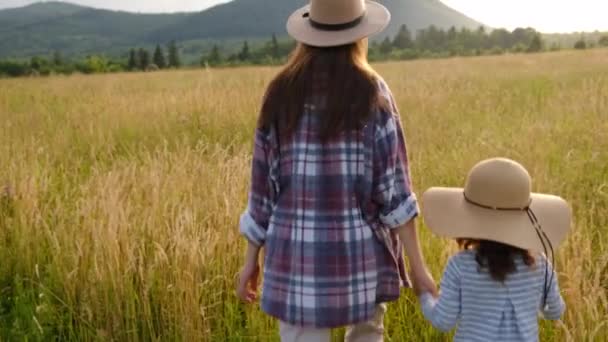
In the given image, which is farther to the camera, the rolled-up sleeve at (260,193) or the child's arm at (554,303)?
the rolled-up sleeve at (260,193)

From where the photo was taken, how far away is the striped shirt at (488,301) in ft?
5.95

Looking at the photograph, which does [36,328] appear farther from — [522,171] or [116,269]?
[522,171]

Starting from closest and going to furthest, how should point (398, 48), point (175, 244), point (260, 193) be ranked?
point (260, 193) → point (175, 244) → point (398, 48)

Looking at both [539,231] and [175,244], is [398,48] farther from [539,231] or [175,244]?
[539,231]

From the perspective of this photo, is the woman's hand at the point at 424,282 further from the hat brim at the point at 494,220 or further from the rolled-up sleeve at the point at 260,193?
the rolled-up sleeve at the point at 260,193

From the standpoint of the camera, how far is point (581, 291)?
8.79ft

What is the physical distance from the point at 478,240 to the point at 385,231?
0.28 m

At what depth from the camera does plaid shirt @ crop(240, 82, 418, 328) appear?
191cm

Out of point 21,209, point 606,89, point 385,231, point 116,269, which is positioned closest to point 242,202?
point 116,269

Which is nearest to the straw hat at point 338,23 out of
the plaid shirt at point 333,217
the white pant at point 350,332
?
the plaid shirt at point 333,217

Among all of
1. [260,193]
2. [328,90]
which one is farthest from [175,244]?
[328,90]

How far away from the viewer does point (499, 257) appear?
1.81 meters

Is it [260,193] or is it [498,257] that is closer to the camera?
[498,257]

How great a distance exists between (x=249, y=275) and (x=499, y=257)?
0.77m
